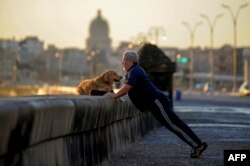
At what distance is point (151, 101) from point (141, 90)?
21 centimetres

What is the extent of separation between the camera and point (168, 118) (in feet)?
35.8

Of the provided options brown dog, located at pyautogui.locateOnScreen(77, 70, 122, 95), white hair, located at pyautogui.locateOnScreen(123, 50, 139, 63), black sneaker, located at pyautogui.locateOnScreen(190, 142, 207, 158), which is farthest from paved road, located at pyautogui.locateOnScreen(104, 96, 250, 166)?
white hair, located at pyautogui.locateOnScreen(123, 50, 139, 63)

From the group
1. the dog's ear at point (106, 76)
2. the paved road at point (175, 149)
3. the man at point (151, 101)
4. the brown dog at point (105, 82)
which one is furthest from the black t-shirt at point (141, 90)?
the dog's ear at point (106, 76)

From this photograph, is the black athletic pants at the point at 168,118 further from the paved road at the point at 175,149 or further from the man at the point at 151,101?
the paved road at the point at 175,149

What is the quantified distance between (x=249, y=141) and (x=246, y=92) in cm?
7014

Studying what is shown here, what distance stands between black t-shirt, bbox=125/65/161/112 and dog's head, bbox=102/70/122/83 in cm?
141

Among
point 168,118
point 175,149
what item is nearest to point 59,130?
point 168,118

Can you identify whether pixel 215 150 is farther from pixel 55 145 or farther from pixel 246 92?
pixel 246 92

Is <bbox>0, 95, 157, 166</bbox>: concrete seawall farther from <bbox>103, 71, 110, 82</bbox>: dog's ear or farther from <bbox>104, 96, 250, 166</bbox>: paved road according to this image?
<bbox>103, 71, 110, 82</bbox>: dog's ear

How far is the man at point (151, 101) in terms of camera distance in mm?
10852

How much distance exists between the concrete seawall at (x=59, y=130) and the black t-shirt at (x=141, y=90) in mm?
345

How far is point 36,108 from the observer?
6445 mm

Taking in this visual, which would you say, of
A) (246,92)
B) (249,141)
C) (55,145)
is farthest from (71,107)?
(246,92)

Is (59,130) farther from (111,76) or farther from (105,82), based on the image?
(105,82)
